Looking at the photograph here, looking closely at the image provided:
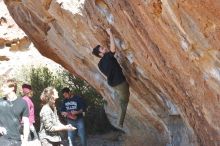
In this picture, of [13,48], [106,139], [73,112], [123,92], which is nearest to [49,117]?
[123,92]

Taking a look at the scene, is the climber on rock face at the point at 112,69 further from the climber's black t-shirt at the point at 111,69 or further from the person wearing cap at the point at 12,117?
the person wearing cap at the point at 12,117

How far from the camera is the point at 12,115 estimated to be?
252 inches

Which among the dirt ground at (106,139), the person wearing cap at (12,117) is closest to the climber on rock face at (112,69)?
the person wearing cap at (12,117)

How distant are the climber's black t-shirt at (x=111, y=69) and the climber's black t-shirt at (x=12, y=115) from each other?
1.73 meters

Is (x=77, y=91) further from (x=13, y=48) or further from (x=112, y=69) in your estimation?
(x=112, y=69)

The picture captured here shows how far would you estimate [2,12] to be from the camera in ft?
68.0

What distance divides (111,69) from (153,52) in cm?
112

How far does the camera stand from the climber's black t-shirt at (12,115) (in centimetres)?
636

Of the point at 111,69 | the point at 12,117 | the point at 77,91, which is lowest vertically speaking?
the point at 12,117

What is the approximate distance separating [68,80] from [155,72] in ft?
33.2

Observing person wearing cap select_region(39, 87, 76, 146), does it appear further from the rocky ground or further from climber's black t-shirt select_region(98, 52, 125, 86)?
the rocky ground

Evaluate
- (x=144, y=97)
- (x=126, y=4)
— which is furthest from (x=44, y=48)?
(x=126, y=4)

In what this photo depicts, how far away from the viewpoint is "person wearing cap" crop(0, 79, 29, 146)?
6.34 meters

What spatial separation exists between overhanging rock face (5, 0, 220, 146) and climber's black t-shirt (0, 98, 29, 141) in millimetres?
1848
